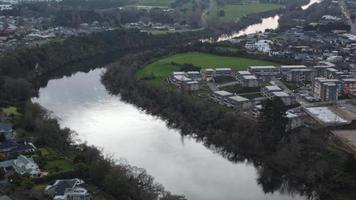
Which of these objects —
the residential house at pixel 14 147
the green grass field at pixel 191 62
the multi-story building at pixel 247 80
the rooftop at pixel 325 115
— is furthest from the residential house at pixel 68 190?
the green grass field at pixel 191 62

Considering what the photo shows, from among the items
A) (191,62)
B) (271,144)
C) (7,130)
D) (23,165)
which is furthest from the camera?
(191,62)

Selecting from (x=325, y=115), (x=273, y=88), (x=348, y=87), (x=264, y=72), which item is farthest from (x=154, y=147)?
(x=264, y=72)

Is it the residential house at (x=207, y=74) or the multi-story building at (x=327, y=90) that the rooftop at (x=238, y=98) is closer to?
the multi-story building at (x=327, y=90)

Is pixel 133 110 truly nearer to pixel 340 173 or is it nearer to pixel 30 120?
pixel 30 120

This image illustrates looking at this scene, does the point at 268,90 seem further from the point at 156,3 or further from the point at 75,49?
the point at 156,3

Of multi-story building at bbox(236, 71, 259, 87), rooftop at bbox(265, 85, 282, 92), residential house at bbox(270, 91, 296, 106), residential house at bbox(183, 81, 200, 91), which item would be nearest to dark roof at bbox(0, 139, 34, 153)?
residential house at bbox(183, 81, 200, 91)

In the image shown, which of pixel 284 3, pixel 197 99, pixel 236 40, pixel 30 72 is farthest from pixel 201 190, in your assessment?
pixel 284 3

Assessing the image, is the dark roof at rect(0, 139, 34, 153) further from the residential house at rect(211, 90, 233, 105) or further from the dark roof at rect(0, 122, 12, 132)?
the residential house at rect(211, 90, 233, 105)
